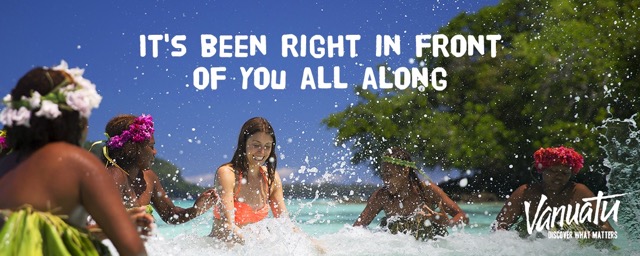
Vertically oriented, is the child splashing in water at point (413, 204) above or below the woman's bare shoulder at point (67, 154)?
below

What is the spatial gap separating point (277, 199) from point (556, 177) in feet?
8.84

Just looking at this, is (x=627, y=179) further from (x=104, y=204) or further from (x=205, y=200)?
(x=104, y=204)

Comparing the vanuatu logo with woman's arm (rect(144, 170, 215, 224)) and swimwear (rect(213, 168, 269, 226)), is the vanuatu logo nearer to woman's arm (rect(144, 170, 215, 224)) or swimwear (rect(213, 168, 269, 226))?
swimwear (rect(213, 168, 269, 226))

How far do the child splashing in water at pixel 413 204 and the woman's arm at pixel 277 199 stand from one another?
114cm

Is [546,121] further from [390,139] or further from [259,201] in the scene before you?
[259,201]

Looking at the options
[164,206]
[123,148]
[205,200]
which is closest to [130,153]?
[123,148]

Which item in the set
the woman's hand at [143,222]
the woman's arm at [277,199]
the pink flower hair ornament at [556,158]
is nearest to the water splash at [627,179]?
the pink flower hair ornament at [556,158]

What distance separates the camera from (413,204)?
841cm

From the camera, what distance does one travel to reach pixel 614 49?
79.0 feet

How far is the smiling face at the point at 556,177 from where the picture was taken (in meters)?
8.28

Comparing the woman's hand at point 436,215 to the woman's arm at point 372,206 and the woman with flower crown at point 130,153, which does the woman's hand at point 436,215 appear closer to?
the woman's arm at point 372,206

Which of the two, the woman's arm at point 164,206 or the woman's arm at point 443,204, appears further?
the woman's arm at point 443,204

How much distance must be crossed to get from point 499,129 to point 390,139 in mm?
3256

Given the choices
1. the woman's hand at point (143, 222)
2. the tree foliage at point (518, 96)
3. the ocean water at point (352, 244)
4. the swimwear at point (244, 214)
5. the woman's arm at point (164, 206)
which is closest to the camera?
the woman's hand at point (143, 222)
